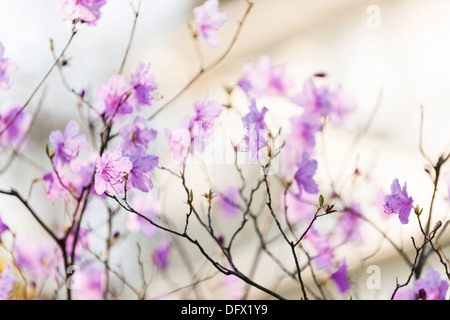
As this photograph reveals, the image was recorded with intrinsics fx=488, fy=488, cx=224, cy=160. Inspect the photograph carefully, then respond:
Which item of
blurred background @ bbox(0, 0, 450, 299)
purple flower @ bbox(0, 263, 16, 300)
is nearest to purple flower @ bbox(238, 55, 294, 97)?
purple flower @ bbox(0, 263, 16, 300)

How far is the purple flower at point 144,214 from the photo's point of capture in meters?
1.05

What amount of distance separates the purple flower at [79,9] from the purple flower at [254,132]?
298mm

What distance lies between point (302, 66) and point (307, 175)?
5.05ft

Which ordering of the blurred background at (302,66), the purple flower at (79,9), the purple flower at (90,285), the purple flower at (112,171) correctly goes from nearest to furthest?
the purple flower at (112,171), the purple flower at (79,9), the purple flower at (90,285), the blurred background at (302,66)

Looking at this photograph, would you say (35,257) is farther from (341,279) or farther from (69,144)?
(341,279)

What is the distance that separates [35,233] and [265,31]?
4.43 feet

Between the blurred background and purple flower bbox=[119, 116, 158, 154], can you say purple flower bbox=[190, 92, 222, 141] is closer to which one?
purple flower bbox=[119, 116, 158, 154]

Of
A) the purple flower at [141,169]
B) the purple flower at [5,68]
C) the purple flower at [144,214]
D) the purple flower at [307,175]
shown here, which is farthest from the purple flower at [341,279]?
the purple flower at [5,68]

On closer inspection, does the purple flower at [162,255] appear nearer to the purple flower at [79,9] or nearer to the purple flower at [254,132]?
the purple flower at [254,132]
